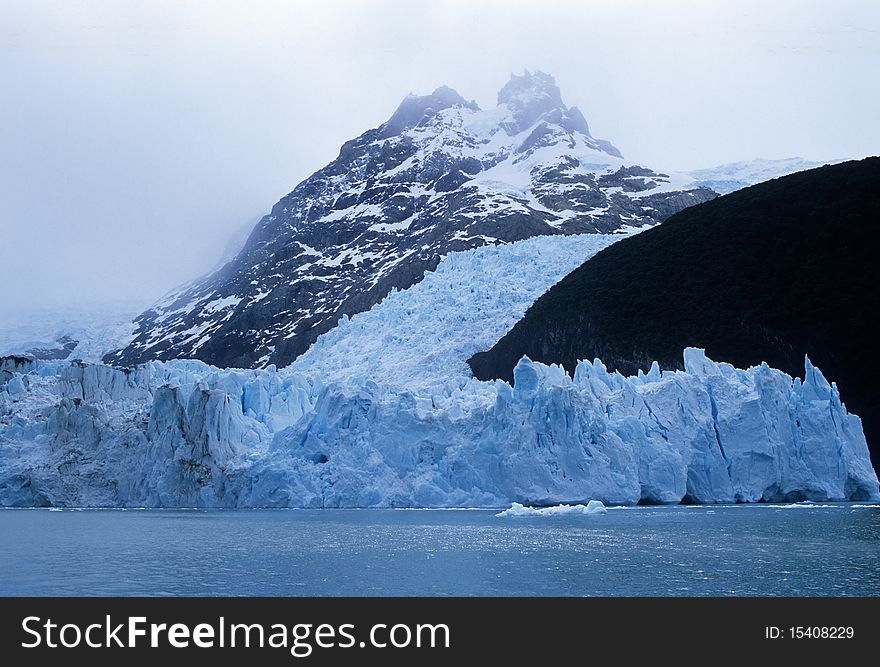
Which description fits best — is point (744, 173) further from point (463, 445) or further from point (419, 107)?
point (463, 445)

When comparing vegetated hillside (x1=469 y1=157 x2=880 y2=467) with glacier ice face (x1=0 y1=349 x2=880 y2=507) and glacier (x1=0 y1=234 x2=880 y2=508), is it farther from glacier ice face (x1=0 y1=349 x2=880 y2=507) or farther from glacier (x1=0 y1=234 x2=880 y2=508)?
glacier ice face (x1=0 y1=349 x2=880 y2=507)

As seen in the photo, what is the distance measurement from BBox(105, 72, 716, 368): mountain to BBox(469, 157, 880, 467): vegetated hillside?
22668 millimetres

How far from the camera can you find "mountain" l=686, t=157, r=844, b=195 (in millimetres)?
91000

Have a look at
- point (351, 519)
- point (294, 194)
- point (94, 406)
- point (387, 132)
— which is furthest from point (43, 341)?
point (351, 519)

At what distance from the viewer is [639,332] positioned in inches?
1789

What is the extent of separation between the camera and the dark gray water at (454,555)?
1230cm

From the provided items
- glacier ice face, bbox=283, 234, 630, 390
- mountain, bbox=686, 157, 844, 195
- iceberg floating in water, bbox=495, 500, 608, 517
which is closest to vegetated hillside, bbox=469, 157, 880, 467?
glacier ice face, bbox=283, 234, 630, 390

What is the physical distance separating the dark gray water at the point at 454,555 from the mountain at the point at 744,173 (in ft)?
240

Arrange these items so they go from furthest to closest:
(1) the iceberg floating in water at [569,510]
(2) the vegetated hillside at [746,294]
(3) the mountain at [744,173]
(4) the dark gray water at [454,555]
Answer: (3) the mountain at [744,173], (2) the vegetated hillside at [746,294], (1) the iceberg floating in water at [569,510], (4) the dark gray water at [454,555]

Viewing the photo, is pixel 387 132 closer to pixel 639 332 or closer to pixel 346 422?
pixel 639 332

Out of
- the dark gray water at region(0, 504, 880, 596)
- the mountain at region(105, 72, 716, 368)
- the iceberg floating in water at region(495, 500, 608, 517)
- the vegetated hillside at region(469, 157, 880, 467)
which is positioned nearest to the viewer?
the dark gray water at region(0, 504, 880, 596)

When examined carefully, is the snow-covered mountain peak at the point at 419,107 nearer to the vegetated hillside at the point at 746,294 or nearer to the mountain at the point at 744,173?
the mountain at the point at 744,173

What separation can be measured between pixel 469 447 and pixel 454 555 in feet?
34.9

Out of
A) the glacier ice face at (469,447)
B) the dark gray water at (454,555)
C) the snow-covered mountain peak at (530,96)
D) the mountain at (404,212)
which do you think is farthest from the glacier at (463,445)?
Answer: the snow-covered mountain peak at (530,96)
